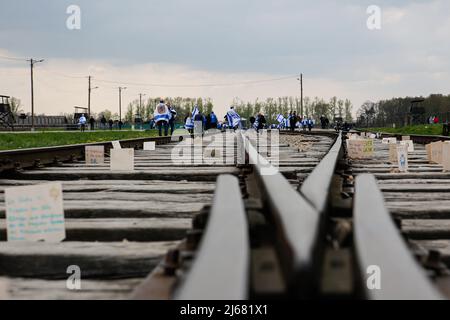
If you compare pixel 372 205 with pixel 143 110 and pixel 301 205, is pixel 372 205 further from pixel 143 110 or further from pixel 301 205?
pixel 143 110

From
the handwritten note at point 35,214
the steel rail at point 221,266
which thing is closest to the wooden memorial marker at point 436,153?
the handwritten note at point 35,214

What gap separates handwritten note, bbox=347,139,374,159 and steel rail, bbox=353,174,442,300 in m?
5.80

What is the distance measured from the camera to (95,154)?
237 inches

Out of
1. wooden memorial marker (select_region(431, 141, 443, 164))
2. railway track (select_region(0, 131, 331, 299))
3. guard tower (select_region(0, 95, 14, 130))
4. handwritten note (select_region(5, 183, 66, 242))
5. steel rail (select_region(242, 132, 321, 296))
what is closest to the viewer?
steel rail (select_region(242, 132, 321, 296))

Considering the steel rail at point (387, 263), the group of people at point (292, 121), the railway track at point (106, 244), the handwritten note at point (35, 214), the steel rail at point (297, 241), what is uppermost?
the group of people at point (292, 121)

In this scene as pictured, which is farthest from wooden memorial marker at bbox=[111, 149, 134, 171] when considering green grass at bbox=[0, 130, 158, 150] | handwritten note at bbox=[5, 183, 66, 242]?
green grass at bbox=[0, 130, 158, 150]

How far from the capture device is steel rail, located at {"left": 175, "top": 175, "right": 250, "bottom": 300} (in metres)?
0.83

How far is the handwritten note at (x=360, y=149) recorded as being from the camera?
696cm

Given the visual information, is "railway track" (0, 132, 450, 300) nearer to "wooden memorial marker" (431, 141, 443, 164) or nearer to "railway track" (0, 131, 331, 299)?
"railway track" (0, 131, 331, 299)

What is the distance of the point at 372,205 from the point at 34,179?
12.2 ft

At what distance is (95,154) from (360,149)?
11.2 ft

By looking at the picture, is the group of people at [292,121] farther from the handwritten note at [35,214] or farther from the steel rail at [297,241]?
the steel rail at [297,241]

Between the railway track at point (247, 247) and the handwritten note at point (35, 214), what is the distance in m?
0.09

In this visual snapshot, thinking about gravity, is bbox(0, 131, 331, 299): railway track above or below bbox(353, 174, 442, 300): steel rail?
below
